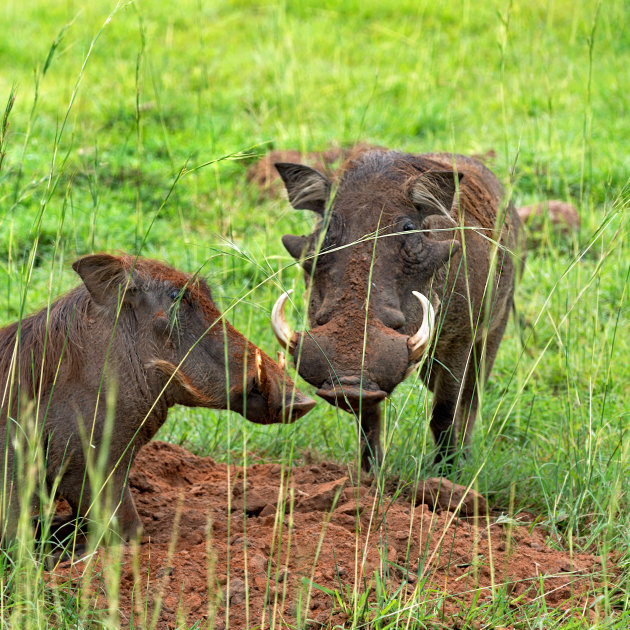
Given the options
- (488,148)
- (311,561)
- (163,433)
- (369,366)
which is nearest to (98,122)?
(488,148)

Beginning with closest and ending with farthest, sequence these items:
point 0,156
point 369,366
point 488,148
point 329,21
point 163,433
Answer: point 0,156
point 369,366
point 163,433
point 488,148
point 329,21

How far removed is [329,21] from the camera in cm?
1030

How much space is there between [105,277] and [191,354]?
1.13 ft

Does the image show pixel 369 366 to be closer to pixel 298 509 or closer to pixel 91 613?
pixel 298 509

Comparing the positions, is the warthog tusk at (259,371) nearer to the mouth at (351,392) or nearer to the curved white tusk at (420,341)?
the mouth at (351,392)

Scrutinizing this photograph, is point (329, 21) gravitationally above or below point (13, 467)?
above

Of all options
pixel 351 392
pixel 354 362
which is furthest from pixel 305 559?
pixel 354 362

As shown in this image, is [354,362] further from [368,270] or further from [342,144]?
[342,144]

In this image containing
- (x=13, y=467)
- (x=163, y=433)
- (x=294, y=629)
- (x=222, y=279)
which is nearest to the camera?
(x=294, y=629)

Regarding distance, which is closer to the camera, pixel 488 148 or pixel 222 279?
pixel 222 279

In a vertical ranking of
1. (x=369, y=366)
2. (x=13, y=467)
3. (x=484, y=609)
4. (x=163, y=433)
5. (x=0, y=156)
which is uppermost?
(x=0, y=156)

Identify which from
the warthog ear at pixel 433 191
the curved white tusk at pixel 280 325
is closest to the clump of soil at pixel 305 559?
the curved white tusk at pixel 280 325

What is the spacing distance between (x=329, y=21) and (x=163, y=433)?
23.9 feet

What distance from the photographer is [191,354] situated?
2912 millimetres
